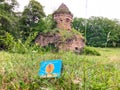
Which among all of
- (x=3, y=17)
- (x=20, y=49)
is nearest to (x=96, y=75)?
(x=20, y=49)

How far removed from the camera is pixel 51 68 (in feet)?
9.50

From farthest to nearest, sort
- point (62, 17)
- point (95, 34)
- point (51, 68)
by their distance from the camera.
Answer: point (62, 17) < point (95, 34) < point (51, 68)

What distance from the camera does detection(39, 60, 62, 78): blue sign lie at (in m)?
2.87

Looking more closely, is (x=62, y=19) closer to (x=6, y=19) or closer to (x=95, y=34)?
(x=6, y=19)

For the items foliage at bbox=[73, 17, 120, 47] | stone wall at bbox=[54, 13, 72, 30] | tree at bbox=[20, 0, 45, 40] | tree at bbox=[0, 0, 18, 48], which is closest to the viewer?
foliage at bbox=[73, 17, 120, 47]

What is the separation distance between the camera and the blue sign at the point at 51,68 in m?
2.87

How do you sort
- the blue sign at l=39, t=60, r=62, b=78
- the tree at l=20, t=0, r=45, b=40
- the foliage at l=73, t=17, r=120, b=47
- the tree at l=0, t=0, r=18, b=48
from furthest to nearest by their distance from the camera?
the tree at l=20, t=0, r=45, b=40 → the tree at l=0, t=0, r=18, b=48 → the foliage at l=73, t=17, r=120, b=47 → the blue sign at l=39, t=60, r=62, b=78

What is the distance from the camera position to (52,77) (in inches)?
115

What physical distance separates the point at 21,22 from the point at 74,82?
24828 millimetres

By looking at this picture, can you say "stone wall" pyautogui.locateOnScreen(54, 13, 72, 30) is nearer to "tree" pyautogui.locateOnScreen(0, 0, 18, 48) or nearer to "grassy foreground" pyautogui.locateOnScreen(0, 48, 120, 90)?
"tree" pyautogui.locateOnScreen(0, 0, 18, 48)

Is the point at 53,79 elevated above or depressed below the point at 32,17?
below

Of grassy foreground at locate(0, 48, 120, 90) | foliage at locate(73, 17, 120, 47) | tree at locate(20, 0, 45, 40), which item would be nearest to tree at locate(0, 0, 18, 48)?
tree at locate(20, 0, 45, 40)

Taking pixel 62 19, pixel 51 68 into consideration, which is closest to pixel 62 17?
pixel 62 19

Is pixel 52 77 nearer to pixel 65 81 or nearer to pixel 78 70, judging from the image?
pixel 65 81
